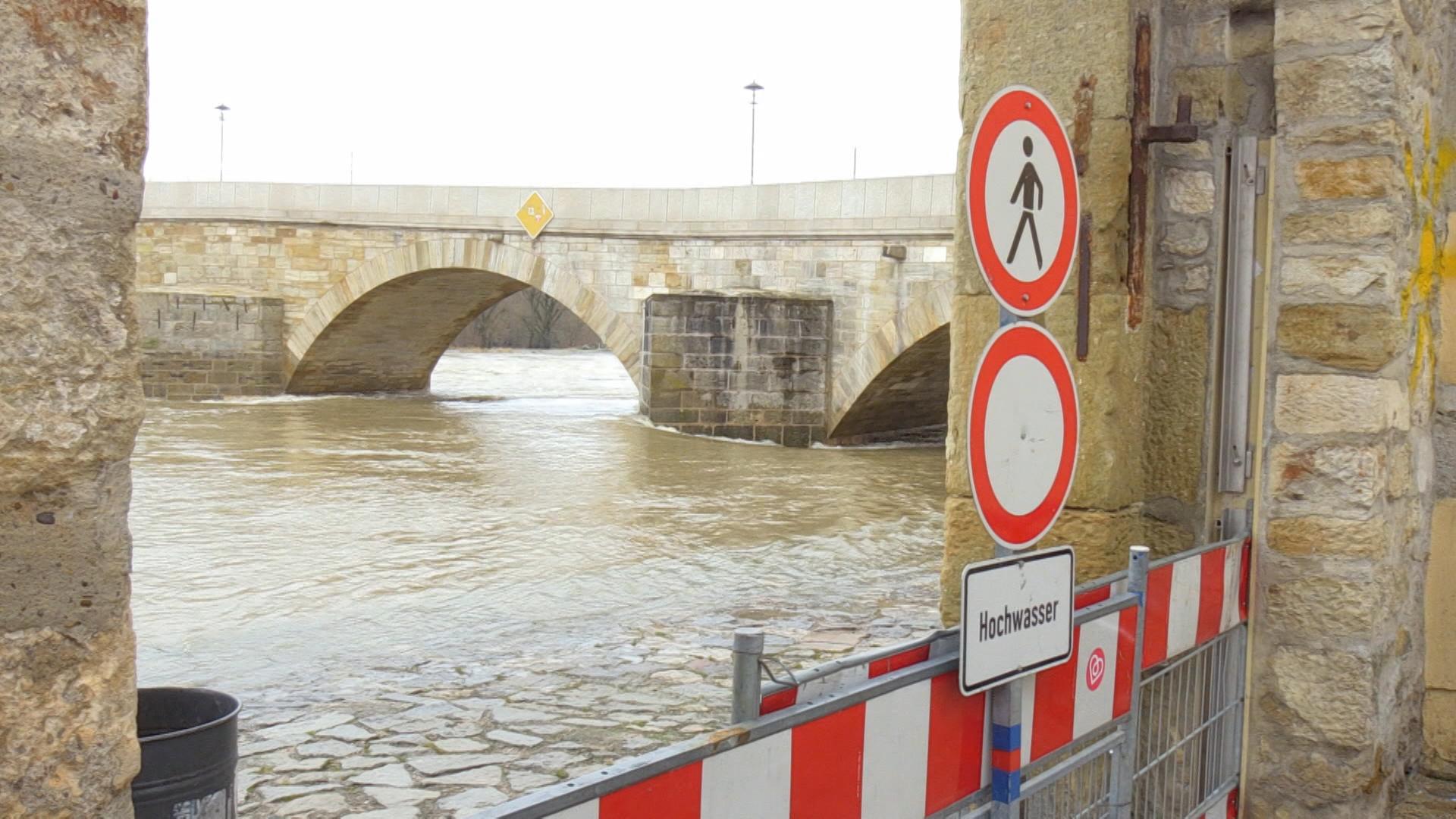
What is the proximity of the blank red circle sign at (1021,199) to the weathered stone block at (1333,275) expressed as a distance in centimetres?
119

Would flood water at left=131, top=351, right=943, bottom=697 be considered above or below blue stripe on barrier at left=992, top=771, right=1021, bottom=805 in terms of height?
below

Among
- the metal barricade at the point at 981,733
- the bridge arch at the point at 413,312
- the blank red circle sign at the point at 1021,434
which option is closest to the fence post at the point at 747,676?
the metal barricade at the point at 981,733

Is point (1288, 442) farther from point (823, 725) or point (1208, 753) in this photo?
point (823, 725)

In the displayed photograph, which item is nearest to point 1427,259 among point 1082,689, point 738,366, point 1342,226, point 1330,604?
point 1342,226

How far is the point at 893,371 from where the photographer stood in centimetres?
1545

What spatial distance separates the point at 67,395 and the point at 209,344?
18.7 meters

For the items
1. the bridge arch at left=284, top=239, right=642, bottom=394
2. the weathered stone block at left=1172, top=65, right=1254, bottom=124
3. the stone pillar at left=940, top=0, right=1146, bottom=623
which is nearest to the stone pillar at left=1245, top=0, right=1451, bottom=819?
the weathered stone block at left=1172, top=65, right=1254, bottom=124

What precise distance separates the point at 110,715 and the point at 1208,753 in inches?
99.2

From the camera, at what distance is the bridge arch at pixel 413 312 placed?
714 inches

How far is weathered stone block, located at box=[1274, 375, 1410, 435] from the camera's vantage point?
10.2 ft

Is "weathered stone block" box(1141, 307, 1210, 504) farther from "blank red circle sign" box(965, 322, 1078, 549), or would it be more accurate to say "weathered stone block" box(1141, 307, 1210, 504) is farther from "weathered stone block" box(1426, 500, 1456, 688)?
"blank red circle sign" box(965, 322, 1078, 549)

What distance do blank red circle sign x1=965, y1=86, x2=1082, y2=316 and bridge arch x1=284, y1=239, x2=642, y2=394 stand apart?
15276mm

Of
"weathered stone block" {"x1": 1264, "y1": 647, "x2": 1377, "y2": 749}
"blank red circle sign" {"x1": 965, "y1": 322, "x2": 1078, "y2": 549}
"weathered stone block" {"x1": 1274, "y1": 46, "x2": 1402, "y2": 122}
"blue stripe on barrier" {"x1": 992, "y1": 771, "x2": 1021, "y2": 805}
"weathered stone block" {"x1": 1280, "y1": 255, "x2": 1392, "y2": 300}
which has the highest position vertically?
"weathered stone block" {"x1": 1274, "y1": 46, "x2": 1402, "y2": 122}

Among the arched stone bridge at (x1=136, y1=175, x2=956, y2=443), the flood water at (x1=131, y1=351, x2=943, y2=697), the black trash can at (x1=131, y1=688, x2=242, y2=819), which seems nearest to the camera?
the black trash can at (x1=131, y1=688, x2=242, y2=819)
